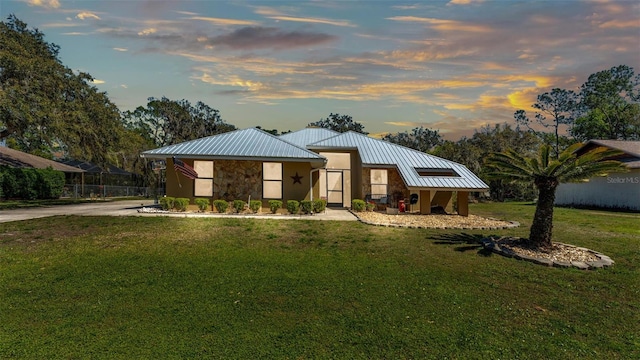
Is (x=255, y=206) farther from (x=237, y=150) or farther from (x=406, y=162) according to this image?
(x=406, y=162)

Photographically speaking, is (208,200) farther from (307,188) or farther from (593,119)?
(593,119)

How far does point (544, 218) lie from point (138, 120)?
48817mm

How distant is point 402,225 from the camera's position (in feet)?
40.1

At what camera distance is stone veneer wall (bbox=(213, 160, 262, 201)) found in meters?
15.9

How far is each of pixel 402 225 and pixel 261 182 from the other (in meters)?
7.37

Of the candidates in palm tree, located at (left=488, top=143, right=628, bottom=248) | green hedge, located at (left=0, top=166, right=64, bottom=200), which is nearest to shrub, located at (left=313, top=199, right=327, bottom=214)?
palm tree, located at (left=488, top=143, right=628, bottom=248)

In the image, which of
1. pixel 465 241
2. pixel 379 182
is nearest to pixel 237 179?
pixel 379 182

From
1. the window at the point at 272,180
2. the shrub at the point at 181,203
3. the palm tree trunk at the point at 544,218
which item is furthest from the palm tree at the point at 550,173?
the shrub at the point at 181,203

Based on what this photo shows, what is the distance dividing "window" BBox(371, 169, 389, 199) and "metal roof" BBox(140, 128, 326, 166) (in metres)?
3.65

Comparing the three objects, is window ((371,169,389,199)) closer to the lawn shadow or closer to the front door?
the front door

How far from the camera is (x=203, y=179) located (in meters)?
15.8

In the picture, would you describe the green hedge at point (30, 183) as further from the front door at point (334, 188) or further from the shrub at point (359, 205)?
the shrub at point (359, 205)

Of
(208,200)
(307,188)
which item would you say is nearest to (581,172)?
(307,188)

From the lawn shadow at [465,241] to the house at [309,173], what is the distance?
548cm
